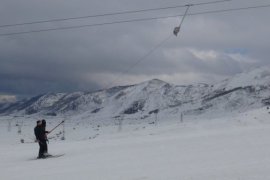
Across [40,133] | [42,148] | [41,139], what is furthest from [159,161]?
[40,133]

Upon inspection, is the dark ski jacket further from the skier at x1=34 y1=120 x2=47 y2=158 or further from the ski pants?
the ski pants

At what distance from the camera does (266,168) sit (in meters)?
17.3

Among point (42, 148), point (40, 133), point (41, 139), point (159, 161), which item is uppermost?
point (40, 133)

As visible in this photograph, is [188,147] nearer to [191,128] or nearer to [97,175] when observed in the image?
[97,175]

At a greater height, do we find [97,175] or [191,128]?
[191,128]

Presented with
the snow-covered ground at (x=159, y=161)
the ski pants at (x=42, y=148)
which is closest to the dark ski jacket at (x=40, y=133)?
the ski pants at (x=42, y=148)

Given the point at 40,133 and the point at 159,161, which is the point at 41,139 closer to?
the point at 40,133

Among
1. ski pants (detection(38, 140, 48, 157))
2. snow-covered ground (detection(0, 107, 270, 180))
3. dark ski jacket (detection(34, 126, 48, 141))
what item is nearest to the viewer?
snow-covered ground (detection(0, 107, 270, 180))

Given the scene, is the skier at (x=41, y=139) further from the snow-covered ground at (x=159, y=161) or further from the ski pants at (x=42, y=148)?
the snow-covered ground at (x=159, y=161)

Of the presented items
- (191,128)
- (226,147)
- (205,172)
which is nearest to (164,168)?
(205,172)

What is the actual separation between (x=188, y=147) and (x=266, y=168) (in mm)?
8158

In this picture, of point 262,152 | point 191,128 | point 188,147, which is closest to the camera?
point 262,152

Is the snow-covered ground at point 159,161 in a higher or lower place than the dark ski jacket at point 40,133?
lower

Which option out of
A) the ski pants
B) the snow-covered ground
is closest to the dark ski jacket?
the ski pants
